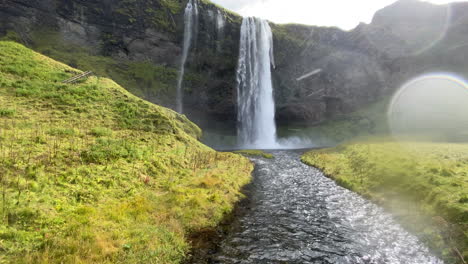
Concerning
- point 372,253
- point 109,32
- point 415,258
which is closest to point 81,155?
point 372,253

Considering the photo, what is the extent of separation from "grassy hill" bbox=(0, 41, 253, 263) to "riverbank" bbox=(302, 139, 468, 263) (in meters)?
10.1

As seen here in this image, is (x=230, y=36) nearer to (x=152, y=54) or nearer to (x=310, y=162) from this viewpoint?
(x=152, y=54)

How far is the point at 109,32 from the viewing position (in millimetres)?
54812

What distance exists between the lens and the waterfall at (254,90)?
6456 centimetres

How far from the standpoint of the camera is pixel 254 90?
6506 centimetres

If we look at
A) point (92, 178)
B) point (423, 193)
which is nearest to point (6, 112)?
point (92, 178)

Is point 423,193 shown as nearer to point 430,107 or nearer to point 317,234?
point 317,234

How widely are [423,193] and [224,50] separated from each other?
58986 mm

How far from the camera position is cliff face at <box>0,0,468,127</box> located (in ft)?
163

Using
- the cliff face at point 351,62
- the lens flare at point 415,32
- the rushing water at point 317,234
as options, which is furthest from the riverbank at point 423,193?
the lens flare at point 415,32

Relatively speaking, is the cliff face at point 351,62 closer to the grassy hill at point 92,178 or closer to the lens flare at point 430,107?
the lens flare at point 430,107

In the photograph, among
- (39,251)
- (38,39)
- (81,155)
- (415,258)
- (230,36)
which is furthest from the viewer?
(230,36)

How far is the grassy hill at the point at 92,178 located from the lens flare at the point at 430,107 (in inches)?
2317

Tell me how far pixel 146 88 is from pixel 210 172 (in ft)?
140
